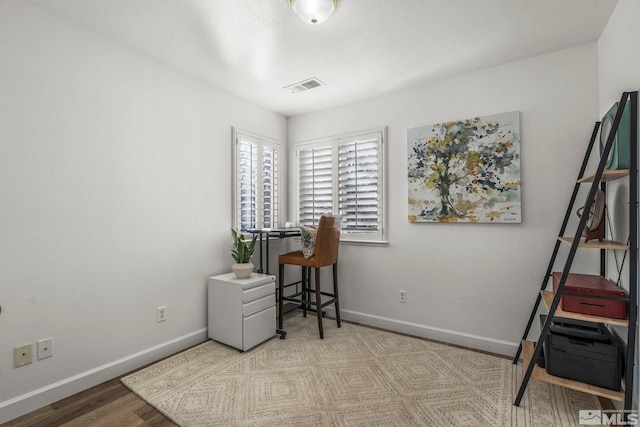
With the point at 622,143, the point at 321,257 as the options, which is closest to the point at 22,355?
the point at 321,257

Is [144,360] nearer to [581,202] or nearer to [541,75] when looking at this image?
[581,202]

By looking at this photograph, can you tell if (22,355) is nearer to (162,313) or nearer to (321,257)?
(162,313)

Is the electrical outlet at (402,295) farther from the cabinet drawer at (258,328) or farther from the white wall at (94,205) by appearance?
the white wall at (94,205)

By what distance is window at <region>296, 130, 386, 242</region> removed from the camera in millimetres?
3164

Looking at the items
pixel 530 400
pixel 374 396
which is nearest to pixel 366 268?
pixel 374 396

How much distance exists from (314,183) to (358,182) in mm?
596

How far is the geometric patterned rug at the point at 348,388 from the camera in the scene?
1741mm

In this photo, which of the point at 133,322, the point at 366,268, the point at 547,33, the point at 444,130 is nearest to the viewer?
the point at 547,33

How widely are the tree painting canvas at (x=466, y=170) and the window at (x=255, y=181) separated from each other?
1586 millimetres

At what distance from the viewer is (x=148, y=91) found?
2.42m

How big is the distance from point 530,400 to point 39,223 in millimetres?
3231

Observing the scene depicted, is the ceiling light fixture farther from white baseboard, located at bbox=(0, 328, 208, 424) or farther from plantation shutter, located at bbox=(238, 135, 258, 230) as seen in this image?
white baseboard, located at bbox=(0, 328, 208, 424)

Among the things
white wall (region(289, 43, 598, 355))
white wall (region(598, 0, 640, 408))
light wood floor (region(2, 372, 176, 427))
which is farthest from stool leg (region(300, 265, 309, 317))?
white wall (region(598, 0, 640, 408))

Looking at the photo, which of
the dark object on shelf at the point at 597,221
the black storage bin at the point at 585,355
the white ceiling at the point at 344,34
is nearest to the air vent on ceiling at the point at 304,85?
the white ceiling at the point at 344,34
